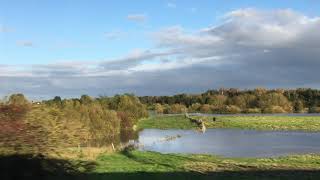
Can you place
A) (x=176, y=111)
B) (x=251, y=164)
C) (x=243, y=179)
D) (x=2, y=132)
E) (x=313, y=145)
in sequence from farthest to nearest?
(x=176, y=111), (x=313, y=145), (x=251, y=164), (x=243, y=179), (x=2, y=132)

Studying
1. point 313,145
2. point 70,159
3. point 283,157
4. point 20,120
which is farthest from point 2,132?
point 313,145

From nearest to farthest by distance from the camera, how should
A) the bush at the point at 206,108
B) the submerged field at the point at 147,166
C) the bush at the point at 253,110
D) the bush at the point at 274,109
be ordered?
the submerged field at the point at 147,166, the bush at the point at 274,109, the bush at the point at 253,110, the bush at the point at 206,108

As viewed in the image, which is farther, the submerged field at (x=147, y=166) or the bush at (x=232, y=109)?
the bush at (x=232, y=109)

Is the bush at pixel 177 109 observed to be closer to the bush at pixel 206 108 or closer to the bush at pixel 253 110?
the bush at pixel 206 108

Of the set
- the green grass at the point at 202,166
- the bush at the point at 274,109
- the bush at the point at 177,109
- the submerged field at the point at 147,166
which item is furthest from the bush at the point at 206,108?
the green grass at the point at 202,166

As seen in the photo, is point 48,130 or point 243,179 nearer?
point 48,130

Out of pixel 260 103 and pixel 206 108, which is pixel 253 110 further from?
pixel 206 108

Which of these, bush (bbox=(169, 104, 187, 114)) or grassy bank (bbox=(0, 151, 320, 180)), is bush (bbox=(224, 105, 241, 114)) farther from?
grassy bank (bbox=(0, 151, 320, 180))

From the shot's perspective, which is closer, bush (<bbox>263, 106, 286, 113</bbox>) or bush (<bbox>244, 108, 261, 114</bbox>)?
bush (<bbox>263, 106, 286, 113</bbox>)

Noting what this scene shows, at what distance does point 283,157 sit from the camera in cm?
3919

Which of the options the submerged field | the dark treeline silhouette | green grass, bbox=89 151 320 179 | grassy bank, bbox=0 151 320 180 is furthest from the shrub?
grassy bank, bbox=0 151 320 180

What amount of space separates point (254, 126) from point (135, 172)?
6231 cm

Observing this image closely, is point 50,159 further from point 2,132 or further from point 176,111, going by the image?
point 176,111

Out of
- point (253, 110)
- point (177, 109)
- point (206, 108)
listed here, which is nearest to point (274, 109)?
point (253, 110)
